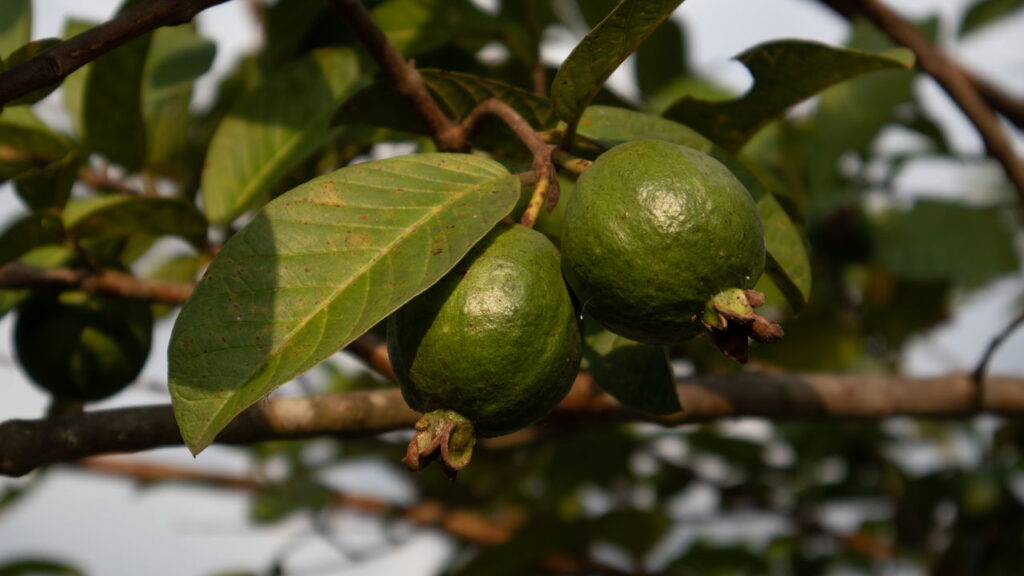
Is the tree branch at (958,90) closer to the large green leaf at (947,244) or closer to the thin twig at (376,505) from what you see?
the large green leaf at (947,244)

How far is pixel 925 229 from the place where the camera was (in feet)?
8.25

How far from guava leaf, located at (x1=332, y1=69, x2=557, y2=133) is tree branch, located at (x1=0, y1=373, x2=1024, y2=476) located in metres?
0.37

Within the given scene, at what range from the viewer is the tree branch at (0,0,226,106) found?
0.85 m

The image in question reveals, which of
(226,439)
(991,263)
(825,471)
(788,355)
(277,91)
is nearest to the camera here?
(226,439)

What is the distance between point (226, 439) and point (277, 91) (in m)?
0.61

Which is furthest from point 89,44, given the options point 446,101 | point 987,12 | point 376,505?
point 987,12

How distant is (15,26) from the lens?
1.33 m

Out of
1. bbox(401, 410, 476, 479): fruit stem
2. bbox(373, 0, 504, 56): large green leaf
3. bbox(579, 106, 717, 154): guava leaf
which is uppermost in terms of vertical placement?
bbox(579, 106, 717, 154): guava leaf

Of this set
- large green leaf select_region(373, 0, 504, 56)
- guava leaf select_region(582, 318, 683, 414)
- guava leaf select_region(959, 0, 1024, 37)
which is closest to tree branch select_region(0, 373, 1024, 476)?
guava leaf select_region(582, 318, 683, 414)

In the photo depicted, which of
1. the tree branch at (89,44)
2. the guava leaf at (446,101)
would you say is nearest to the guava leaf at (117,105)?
the guava leaf at (446,101)

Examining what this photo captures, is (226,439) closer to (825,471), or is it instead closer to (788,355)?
(788,355)

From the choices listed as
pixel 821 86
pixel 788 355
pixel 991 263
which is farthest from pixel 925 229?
pixel 821 86

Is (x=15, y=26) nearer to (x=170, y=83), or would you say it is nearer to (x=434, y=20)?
(x=170, y=83)

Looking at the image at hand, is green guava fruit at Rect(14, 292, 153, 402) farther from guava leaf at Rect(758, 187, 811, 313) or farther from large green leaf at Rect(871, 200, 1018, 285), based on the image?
large green leaf at Rect(871, 200, 1018, 285)
